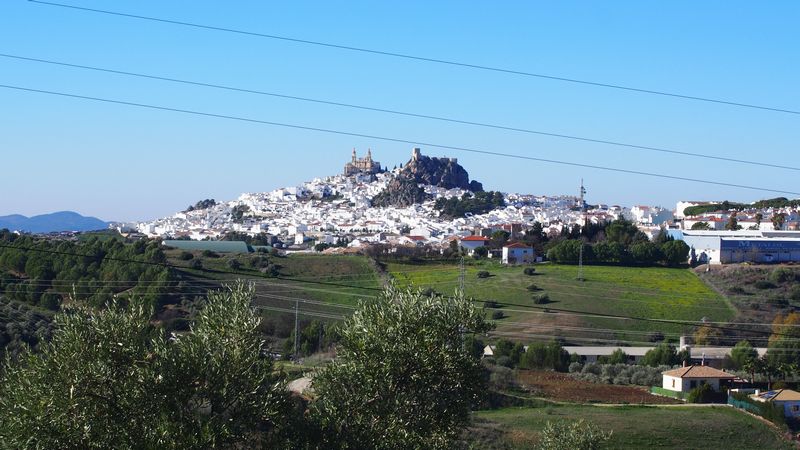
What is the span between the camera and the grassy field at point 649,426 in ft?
88.1

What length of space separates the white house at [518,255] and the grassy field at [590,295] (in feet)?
9.96

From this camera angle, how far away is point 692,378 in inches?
1420

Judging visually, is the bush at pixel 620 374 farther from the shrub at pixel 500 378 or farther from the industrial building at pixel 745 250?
the industrial building at pixel 745 250

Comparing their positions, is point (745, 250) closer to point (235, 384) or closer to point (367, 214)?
point (235, 384)

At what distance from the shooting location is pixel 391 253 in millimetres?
71375

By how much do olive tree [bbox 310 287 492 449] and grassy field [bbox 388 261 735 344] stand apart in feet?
106

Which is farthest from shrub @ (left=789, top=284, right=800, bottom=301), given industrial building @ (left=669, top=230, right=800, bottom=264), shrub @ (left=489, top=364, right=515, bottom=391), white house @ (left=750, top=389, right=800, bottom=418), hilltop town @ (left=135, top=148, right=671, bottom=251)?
hilltop town @ (left=135, top=148, right=671, bottom=251)

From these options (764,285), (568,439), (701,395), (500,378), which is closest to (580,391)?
(500,378)

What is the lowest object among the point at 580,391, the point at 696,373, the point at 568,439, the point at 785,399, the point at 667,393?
the point at 667,393

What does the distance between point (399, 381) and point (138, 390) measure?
350 cm

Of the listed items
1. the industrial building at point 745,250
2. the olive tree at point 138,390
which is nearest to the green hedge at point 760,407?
the olive tree at point 138,390

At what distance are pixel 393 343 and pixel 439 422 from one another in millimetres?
1239

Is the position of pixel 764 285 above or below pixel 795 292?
above

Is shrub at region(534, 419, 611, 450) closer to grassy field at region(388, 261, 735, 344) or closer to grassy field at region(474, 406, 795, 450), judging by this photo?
grassy field at region(474, 406, 795, 450)
